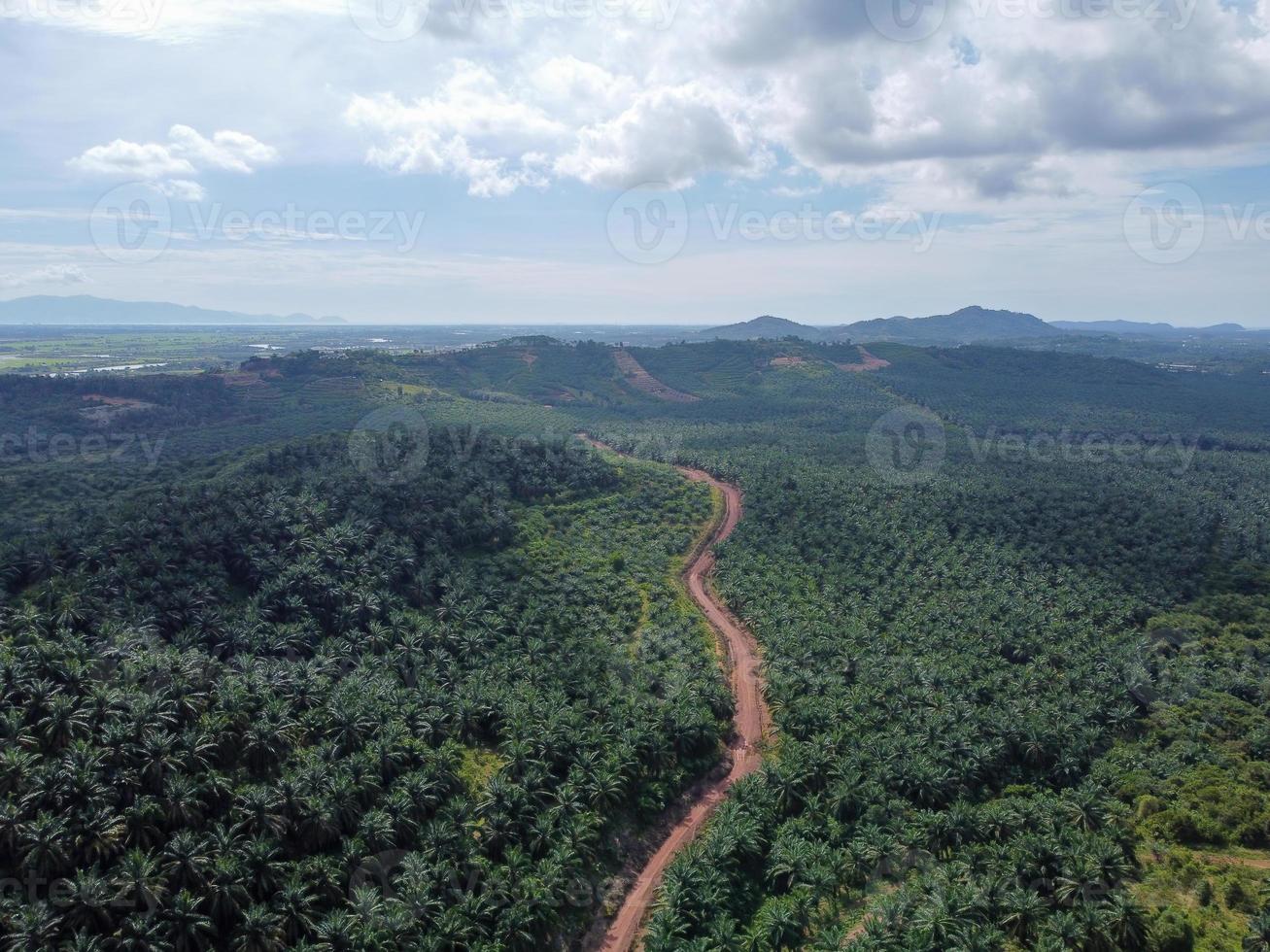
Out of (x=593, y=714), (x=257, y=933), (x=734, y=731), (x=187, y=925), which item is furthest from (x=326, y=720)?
(x=734, y=731)

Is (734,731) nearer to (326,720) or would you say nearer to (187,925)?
(326,720)

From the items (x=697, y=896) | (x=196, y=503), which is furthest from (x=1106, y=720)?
(x=196, y=503)

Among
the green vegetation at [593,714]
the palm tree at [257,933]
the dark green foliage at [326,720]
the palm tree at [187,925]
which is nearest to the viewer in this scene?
the palm tree at [187,925]

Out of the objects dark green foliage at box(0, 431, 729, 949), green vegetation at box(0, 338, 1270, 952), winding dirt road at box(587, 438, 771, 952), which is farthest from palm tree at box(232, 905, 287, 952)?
winding dirt road at box(587, 438, 771, 952)

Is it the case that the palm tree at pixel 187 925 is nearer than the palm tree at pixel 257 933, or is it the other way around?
the palm tree at pixel 187 925

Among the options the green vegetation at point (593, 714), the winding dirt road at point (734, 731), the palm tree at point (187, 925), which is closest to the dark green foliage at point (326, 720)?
the palm tree at point (187, 925)

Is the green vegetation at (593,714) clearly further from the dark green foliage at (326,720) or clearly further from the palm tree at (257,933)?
the palm tree at (257,933)

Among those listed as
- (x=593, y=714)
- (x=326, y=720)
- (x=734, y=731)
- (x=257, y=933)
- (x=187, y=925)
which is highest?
(x=326, y=720)

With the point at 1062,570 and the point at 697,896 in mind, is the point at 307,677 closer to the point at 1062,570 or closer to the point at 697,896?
the point at 697,896
